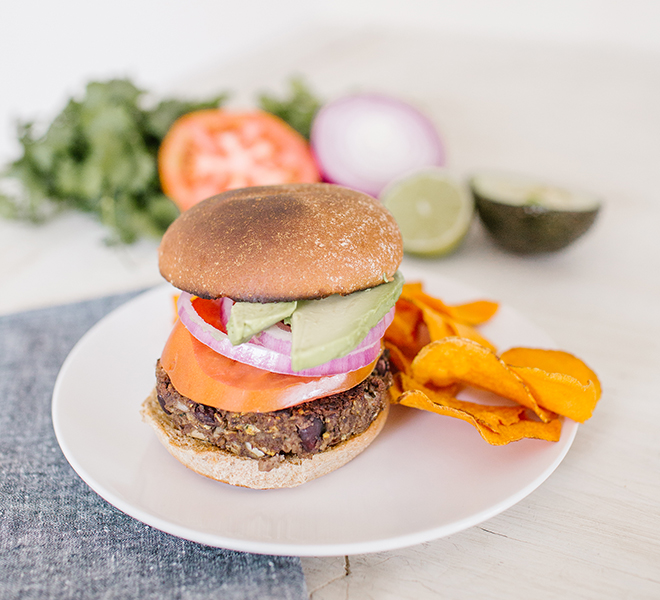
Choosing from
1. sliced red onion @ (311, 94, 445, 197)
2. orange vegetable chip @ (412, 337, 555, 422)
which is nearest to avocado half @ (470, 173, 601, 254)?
sliced red onion @ (311, 94, 445, 197)

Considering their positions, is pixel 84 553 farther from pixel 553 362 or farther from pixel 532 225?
pixel 532 225

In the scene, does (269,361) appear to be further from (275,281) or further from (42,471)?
(42,471)

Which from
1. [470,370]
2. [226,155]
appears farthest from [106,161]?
[470,370]

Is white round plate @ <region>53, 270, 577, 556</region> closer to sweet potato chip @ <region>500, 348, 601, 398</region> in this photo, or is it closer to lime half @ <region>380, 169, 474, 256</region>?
sweet potato chip @ <region>500, 348, 601, 398</region>

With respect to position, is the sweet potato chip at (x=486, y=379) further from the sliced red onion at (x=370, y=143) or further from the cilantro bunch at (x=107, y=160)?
the cilantro bunch at (x=107, y=160)

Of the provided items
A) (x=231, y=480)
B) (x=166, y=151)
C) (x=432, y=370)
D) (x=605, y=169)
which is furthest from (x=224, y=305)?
(x=605, y=169)

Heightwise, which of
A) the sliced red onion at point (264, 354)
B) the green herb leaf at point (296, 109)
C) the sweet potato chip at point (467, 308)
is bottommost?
the sweet potato chip at point (467, 308)

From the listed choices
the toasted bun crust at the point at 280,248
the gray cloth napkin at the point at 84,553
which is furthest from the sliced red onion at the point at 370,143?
the gray cloth napkin at the point at 84,553
